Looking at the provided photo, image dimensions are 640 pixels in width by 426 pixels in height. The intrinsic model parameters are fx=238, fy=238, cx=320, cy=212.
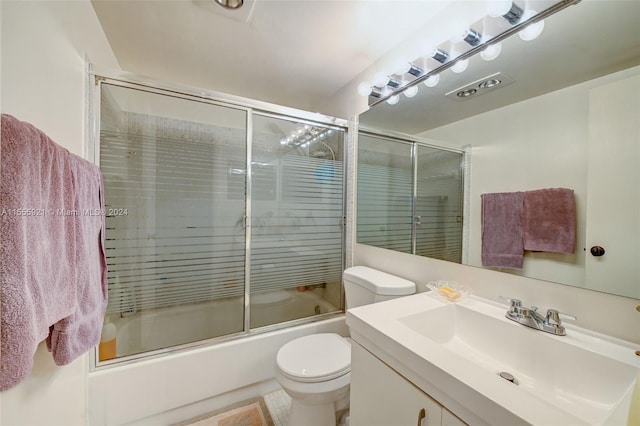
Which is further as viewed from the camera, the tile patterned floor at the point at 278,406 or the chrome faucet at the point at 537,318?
the tile patterned floor at the point at 278,406

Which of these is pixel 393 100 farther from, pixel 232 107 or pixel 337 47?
pixel 232 107

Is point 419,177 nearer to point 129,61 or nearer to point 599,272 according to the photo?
point 599,272

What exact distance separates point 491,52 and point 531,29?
14cm

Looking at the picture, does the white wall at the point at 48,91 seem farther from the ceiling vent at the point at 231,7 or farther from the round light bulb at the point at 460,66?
the round light bulb at the point at 460,66

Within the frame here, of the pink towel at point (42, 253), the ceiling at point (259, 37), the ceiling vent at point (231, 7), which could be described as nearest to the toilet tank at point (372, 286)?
the pink towel at point (42, 253)

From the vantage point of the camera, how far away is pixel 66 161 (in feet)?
2.67

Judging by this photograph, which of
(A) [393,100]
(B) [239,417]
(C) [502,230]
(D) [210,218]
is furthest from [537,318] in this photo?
(D) [210,218]

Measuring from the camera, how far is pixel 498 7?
952 millimetres

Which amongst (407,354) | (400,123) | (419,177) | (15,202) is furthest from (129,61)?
(407,354)

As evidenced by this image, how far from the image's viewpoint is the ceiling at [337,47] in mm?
807

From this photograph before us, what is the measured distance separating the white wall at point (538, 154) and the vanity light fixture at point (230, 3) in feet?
4.33

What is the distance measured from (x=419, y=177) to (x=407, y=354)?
3.43 feet

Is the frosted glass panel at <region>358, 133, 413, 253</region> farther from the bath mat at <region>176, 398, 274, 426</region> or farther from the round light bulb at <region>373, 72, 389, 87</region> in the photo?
the bath mat at <region>176, 398, 274, 426</region>

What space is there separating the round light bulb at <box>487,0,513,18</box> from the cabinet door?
1.39 m
